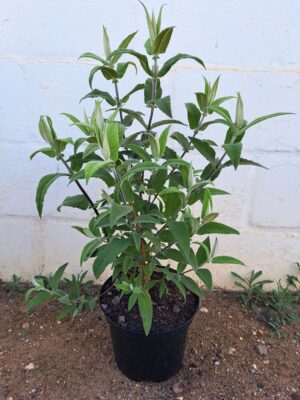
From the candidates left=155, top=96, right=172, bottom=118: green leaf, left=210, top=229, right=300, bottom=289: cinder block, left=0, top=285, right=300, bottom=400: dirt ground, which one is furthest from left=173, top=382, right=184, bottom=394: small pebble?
left=155, top=96, right=172, bottom=118: green leaf

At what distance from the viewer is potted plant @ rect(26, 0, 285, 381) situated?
3.37 ft

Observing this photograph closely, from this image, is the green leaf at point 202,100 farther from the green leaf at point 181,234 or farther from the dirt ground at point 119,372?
the dirt ground at point 119,372

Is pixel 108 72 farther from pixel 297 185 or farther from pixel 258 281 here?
pixel 258 281

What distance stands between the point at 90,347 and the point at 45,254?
518mm

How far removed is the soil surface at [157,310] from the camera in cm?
139

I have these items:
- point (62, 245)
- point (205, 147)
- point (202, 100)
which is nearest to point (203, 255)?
point (205, 147)

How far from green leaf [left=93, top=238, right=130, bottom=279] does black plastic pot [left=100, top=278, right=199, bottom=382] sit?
0.35m

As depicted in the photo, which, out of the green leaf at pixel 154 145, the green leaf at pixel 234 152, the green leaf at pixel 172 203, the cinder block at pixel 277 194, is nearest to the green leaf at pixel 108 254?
the green leaf at pixel 172 203

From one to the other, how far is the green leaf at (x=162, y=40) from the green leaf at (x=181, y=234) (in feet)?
1.46

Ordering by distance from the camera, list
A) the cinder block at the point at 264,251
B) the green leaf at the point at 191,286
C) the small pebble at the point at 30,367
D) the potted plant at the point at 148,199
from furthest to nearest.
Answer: the cinder block at the point at 264,251 → the small pebble at the point at 30,367 → the green leaf at the point at 191,286 → the potted plant at the point at 148,199

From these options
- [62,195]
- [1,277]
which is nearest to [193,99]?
[62,195]

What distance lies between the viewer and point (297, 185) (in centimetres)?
178

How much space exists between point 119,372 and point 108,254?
0.66 metres

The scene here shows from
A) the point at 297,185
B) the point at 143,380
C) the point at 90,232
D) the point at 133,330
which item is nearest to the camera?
the point at 90,232
